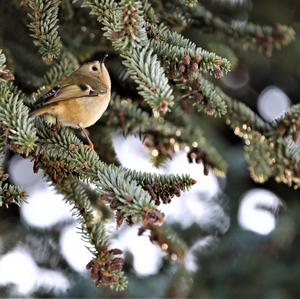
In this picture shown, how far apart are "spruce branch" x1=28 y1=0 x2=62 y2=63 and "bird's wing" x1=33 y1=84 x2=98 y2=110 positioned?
74mm

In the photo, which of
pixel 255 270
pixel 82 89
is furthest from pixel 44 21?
pixel 255 270

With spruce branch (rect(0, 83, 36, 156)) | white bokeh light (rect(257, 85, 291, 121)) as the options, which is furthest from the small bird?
white bokeh light (rect(257, 85, 291, 121))

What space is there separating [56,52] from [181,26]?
0.33 metres

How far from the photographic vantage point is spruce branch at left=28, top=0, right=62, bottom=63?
1.33m

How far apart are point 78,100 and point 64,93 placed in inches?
1.7

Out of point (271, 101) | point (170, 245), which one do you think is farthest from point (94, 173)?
point (271, 101)

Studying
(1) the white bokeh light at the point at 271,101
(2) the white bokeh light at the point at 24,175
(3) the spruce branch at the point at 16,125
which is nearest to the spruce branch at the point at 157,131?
(3) the spruce branch at the point at 16,125

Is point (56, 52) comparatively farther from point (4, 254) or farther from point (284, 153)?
point (4, 254)

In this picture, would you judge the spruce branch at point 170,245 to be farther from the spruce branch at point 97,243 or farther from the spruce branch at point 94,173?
the spruce branch at point 94,173

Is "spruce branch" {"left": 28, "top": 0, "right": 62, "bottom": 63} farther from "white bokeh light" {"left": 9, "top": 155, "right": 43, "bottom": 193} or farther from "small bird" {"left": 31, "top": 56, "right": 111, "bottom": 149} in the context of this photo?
"white bokeh light" {"left": 9, "top": 155, "right": 43, "bottom": 193}

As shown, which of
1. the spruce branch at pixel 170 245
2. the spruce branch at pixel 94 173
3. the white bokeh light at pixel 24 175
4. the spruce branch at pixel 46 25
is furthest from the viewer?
the white bokeh light at pixel 24 175

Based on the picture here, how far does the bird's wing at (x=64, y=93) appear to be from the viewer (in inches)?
55.2

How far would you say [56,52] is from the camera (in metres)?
1.38

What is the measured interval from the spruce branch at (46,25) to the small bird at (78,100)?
86 mm
